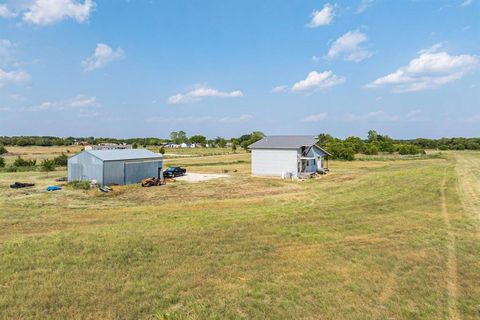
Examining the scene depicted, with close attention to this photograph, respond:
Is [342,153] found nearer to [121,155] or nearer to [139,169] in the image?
[139,169]

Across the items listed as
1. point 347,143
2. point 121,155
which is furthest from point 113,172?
point 347,143

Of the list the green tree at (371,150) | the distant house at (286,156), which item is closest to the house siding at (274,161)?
the distant house at (286,156)

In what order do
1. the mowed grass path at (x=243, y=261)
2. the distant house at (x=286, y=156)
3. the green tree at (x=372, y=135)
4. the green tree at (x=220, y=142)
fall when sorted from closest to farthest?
the mowed grass path at (x=243, y=261)
the distant house at (x=286, y=156)
the green tree at (x=372, y=135)
the green tree at (x=220, y=142)

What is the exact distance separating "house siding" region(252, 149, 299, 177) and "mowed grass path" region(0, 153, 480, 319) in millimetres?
17979

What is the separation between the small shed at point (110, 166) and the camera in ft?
92.4

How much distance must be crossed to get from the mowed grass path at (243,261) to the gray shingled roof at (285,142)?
745 inches

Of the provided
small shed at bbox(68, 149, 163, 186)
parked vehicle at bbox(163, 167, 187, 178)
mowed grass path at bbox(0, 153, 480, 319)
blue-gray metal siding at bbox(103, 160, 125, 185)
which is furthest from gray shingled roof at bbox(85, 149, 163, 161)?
mowed grass path at bbox(0, 153, 480, 319)

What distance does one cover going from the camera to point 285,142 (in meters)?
38.8

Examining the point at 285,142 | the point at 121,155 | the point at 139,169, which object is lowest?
the point at 139,169

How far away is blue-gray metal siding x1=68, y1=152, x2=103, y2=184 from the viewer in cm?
2809

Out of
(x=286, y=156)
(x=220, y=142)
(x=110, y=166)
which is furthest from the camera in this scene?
(x=220, y=142)

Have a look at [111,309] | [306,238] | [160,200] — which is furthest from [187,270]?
[160,200]

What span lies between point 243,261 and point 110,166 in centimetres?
2242

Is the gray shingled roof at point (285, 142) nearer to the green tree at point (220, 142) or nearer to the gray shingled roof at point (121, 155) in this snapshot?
the gray shingled roof at point (121, 155)
